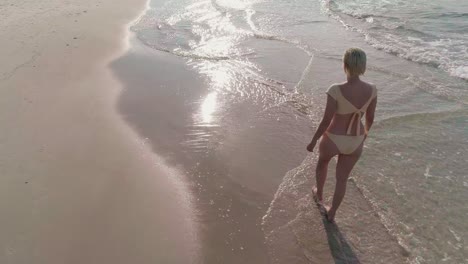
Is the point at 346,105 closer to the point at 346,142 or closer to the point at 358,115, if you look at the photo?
the point at 358,115

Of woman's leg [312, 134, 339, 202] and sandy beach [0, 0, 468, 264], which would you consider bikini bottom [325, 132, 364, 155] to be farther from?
sandy beach [0, 0, 468, 264]

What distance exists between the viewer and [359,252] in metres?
4.30

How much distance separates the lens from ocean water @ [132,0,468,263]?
468 centimetres

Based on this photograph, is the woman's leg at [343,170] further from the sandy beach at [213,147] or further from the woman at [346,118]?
the sandy beach at [213,147]

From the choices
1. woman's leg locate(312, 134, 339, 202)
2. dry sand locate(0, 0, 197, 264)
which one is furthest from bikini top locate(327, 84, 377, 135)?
dry sand locate(0, 0, 197, 264)

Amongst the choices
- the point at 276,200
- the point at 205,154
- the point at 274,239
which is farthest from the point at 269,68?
the point at 274,239

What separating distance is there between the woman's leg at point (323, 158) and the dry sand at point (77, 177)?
160cm

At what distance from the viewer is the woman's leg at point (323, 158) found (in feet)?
14.4

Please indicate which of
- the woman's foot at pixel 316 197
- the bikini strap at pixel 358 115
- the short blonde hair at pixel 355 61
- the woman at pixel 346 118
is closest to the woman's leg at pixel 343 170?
the woman at pixel 346 118

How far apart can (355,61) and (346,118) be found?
24.3 inches

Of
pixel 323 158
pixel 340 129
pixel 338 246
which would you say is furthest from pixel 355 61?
pixel 338 246

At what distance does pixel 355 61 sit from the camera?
3.87 meters

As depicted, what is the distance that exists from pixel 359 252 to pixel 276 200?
1.18 m

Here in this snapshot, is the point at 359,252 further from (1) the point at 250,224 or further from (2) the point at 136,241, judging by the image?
(2) the point at 136,241
